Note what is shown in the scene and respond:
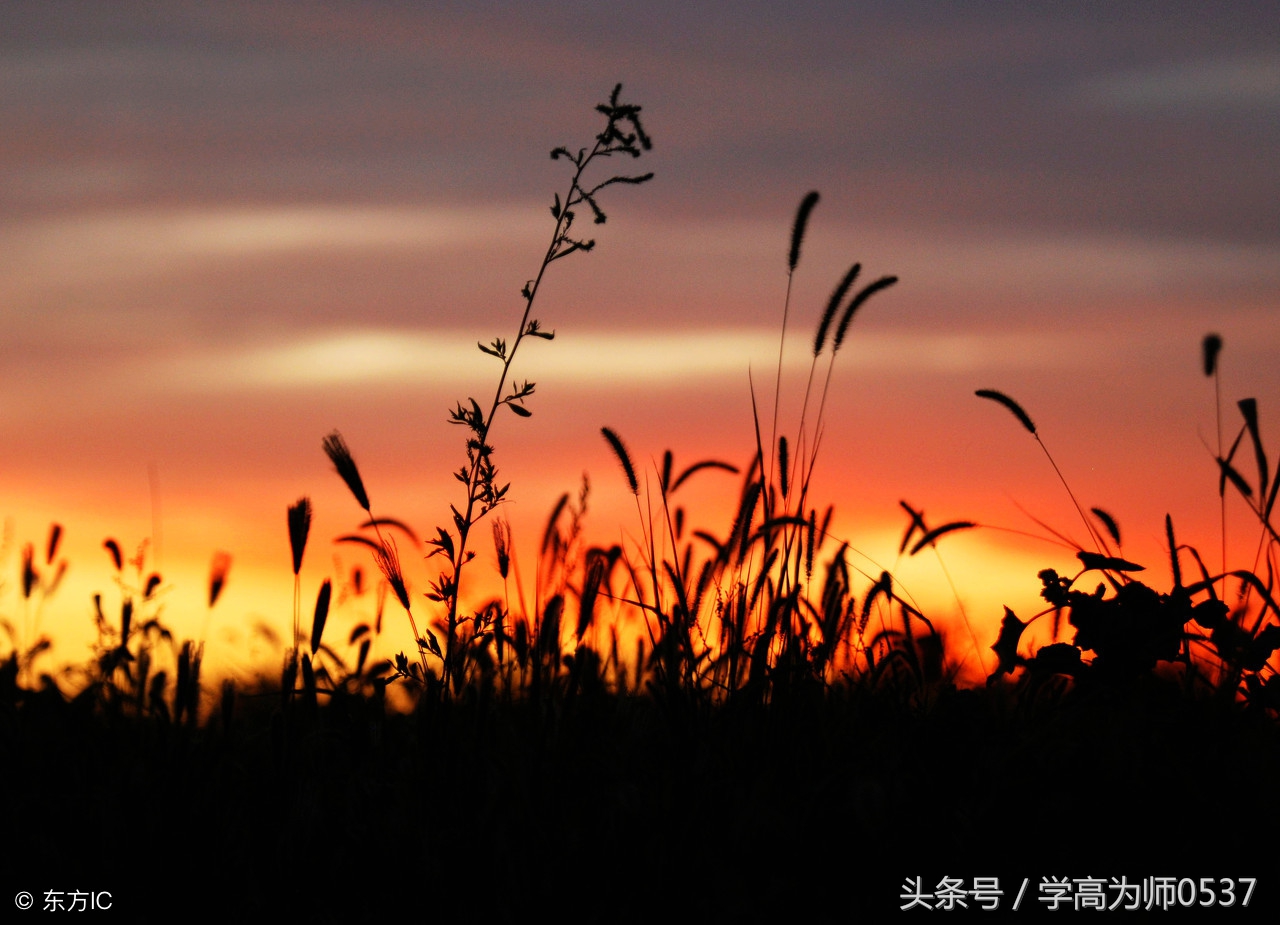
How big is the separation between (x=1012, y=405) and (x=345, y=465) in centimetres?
192

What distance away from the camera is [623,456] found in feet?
12.1

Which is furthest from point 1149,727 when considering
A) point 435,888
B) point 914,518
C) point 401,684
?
point 401,684

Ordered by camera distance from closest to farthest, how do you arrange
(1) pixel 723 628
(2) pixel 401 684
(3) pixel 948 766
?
(3) pixel 948 766
(1) pixel 723 628
(2) pixel 401 684

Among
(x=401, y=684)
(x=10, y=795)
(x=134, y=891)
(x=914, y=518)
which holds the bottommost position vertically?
(x=134, y=891)

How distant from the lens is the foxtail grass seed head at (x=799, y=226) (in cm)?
371

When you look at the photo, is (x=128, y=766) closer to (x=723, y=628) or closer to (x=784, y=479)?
(x=723, y=628)

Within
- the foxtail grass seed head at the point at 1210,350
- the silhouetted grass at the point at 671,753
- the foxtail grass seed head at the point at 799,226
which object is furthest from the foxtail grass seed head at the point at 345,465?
the foxtail grass seed head at the point at 1210,350

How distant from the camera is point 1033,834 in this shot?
9.57 ft

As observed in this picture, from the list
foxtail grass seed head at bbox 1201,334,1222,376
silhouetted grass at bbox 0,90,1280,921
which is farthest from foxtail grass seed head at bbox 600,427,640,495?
foxtail grass seed head at bbox 1201,334,1222,376

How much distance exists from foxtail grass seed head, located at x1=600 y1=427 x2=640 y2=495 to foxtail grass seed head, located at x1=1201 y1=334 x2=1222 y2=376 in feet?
5.05

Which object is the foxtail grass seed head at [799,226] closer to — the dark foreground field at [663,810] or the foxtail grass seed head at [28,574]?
the dark foreground field at [663,810]

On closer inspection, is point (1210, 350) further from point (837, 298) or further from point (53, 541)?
point (53, 541)

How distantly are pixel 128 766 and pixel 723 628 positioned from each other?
61.1 inches

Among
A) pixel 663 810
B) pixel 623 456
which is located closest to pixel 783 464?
pixel 623 456
